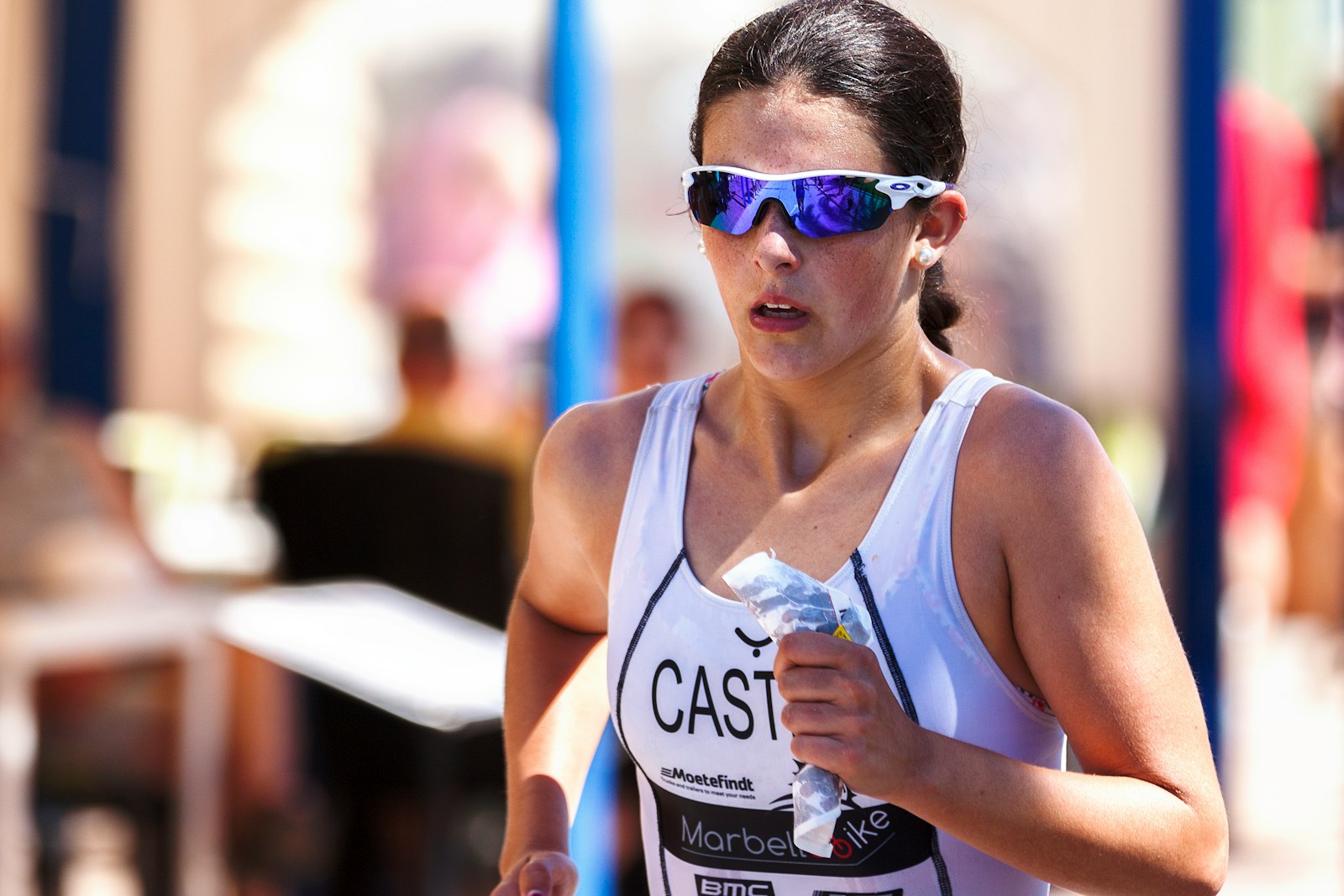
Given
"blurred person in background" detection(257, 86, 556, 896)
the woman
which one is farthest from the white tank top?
"blurred person in background" detection(257, 86, 556, 896)

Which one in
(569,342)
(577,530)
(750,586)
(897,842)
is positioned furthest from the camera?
(569,342)

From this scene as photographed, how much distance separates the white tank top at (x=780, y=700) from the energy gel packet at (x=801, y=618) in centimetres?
10

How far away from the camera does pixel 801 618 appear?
1265 millimetres

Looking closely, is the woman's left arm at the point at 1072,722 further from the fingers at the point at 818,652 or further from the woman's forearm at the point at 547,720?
the woman's forearm at the point at 547,720

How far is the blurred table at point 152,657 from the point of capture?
359 centimetres

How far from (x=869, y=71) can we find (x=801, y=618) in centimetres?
52

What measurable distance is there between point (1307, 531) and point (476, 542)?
4.83 meters

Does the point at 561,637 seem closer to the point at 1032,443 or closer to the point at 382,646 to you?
the point at 1032,443

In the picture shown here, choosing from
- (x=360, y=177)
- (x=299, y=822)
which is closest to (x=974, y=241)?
(x=360, y=177)

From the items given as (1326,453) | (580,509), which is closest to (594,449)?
(580,509)

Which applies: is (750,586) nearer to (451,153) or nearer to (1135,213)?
(1135,213)

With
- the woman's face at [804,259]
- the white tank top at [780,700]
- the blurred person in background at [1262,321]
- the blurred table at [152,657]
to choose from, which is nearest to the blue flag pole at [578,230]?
the white tank top at [780,700]

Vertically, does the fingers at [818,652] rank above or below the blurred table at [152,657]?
above

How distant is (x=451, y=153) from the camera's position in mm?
7023
